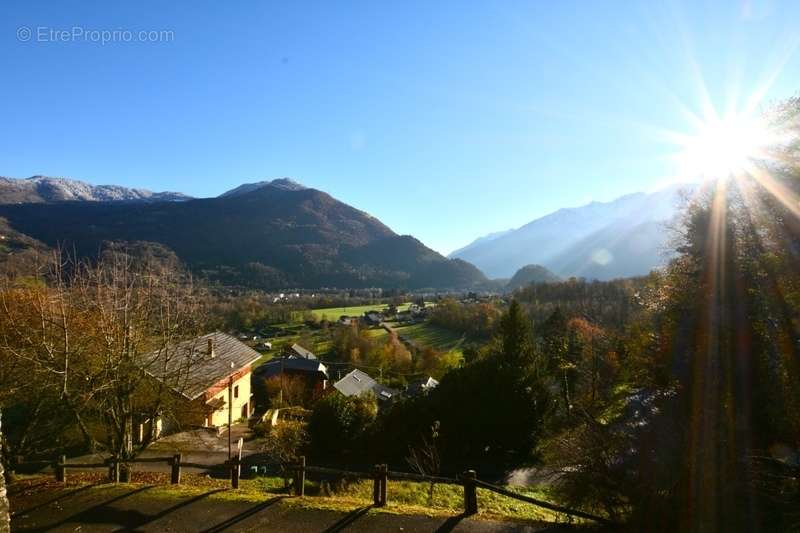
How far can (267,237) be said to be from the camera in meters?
154

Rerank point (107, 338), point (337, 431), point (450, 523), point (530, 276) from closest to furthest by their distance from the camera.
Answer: point (450, 523), point (107, 338), point (337, 431), point (530, 276)

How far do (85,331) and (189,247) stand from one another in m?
133

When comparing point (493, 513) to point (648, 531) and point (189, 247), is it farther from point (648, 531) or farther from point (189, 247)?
point (189, 247)

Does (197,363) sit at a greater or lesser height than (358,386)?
greater

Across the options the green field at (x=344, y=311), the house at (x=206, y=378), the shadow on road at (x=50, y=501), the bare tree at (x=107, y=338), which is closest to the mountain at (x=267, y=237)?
the green field at (x=344, y=311)

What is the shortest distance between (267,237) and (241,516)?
153 metres

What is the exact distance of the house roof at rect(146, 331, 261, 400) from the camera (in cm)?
1205

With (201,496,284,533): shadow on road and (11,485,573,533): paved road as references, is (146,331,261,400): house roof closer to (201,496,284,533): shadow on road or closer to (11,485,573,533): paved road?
(11,485,573,533): paved road

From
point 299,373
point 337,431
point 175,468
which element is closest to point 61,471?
point 175,468

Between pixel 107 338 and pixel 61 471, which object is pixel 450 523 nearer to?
pixel 107 338

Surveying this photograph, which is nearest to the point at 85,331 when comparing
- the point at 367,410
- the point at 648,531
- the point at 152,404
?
the point at 152,404

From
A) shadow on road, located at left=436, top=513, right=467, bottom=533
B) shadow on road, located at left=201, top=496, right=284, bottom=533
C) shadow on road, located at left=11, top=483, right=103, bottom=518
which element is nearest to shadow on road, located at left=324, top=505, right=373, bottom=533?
shadow on road, located at left=436, top=513, right=467, bottom=533

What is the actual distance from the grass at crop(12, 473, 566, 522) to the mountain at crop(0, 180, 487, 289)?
10236cm

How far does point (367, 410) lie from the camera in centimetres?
2033
